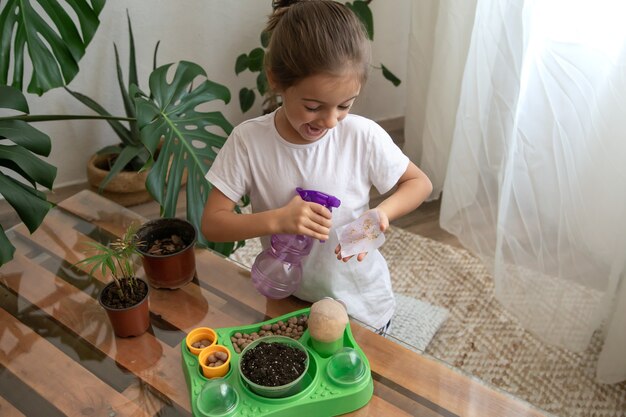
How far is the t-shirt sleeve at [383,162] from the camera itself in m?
1.21

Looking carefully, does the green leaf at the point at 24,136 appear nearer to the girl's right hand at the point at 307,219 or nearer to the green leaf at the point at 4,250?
the green leaf at the point at 4,250

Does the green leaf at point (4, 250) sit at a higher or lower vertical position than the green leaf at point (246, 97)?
higher

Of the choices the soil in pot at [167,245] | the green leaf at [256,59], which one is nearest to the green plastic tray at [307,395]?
the soil in pot at [167,245]

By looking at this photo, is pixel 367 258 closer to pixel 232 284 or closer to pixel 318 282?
pixel 318 282

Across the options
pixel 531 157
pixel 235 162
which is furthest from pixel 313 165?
pixel 531 157

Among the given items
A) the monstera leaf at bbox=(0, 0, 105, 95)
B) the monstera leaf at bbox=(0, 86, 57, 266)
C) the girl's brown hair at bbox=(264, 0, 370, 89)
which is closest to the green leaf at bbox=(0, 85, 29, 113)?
the monstera leaf at bbox=(0, 86, 57, 266)

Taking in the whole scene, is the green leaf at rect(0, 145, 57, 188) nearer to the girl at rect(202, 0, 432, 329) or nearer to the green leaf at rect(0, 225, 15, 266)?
the green leaf at rect(0, 225, 15, 266)

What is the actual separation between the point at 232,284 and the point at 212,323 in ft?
0.43

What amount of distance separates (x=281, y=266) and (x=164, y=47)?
5.72 ft

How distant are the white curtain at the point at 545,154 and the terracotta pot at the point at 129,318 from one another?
1275 mm

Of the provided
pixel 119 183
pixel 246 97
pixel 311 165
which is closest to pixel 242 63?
pixel 246 97

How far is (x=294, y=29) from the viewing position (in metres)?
1.03

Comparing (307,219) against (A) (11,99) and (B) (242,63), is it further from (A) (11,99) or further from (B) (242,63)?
(B) (242,63)

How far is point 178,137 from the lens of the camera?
1.62 m
